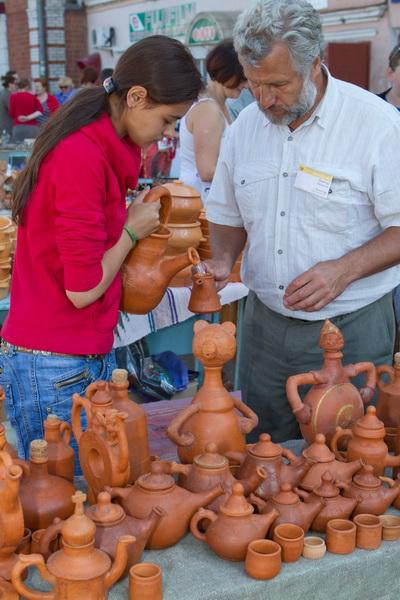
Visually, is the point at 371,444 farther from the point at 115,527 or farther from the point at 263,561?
the point at 115,527

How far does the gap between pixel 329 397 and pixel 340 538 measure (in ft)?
1.35

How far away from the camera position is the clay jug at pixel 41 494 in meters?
1.50

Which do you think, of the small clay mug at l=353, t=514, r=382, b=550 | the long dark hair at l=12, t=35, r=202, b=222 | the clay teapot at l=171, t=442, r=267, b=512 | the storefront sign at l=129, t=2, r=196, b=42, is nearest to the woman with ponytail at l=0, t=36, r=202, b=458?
the long dark hair at l=12, t=35, r=202, b=222

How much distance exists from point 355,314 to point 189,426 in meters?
0.73

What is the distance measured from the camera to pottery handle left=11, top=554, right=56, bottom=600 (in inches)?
49.8

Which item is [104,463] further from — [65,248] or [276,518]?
[65,248]

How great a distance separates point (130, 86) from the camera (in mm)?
1780

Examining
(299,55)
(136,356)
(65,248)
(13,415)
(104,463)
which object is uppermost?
(299,55)

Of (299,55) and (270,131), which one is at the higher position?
(299,55)

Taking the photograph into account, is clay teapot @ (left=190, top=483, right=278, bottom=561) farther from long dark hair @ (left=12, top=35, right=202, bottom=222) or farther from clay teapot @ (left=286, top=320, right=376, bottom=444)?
long dark hair @ (left=12, top=35, right=202, bottom=222)

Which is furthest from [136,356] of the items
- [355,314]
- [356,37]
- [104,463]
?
[356,37]

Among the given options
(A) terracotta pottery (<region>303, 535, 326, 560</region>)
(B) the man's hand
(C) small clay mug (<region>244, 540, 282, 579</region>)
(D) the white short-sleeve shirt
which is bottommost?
(A) terracotta pottery (<region>303, 535, 326, 560</region>)

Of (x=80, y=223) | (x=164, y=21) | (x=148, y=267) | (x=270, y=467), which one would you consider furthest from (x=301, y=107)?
(x=164, y=21)

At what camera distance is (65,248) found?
170 cm
